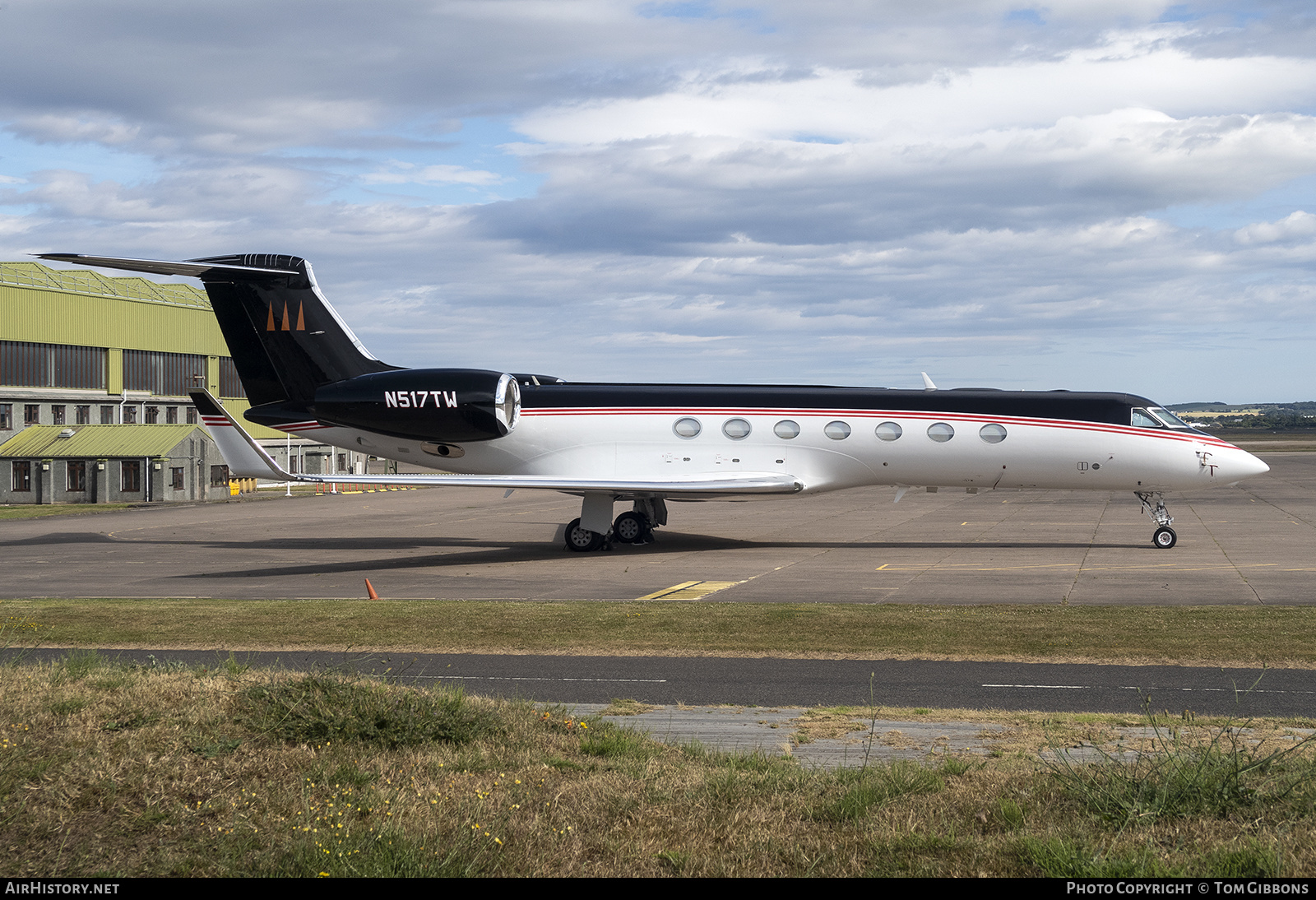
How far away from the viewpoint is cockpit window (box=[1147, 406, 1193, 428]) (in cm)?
2562

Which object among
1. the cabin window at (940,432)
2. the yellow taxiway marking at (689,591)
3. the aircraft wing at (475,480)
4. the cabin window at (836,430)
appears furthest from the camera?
the cabin window at (836,430)

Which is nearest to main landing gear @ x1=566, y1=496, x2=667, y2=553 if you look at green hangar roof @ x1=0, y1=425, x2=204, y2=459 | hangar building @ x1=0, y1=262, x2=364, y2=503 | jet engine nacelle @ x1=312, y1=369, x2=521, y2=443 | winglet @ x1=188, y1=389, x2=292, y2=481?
jet engine nacelle @ x1=312, y1=369, x2=521, y2=443

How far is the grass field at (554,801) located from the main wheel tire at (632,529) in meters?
19.9

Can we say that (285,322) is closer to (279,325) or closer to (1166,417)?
(279,325)

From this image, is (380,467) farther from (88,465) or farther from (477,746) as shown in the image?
(477,746)

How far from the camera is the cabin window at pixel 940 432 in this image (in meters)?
25.8

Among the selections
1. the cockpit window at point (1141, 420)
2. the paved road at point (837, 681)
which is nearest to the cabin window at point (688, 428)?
the cockpit window at point (1141, 420)

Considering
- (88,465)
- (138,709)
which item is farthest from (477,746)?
(88,465)

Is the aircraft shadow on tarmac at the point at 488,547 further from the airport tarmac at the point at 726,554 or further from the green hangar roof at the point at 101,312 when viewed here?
the green hangar roof at the point at 101,312

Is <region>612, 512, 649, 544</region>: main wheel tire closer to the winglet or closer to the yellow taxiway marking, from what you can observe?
the yellow taxiway marking

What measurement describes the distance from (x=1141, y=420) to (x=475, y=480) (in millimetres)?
15167

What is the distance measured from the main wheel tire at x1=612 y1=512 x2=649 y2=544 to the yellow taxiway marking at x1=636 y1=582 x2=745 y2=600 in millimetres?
7739
